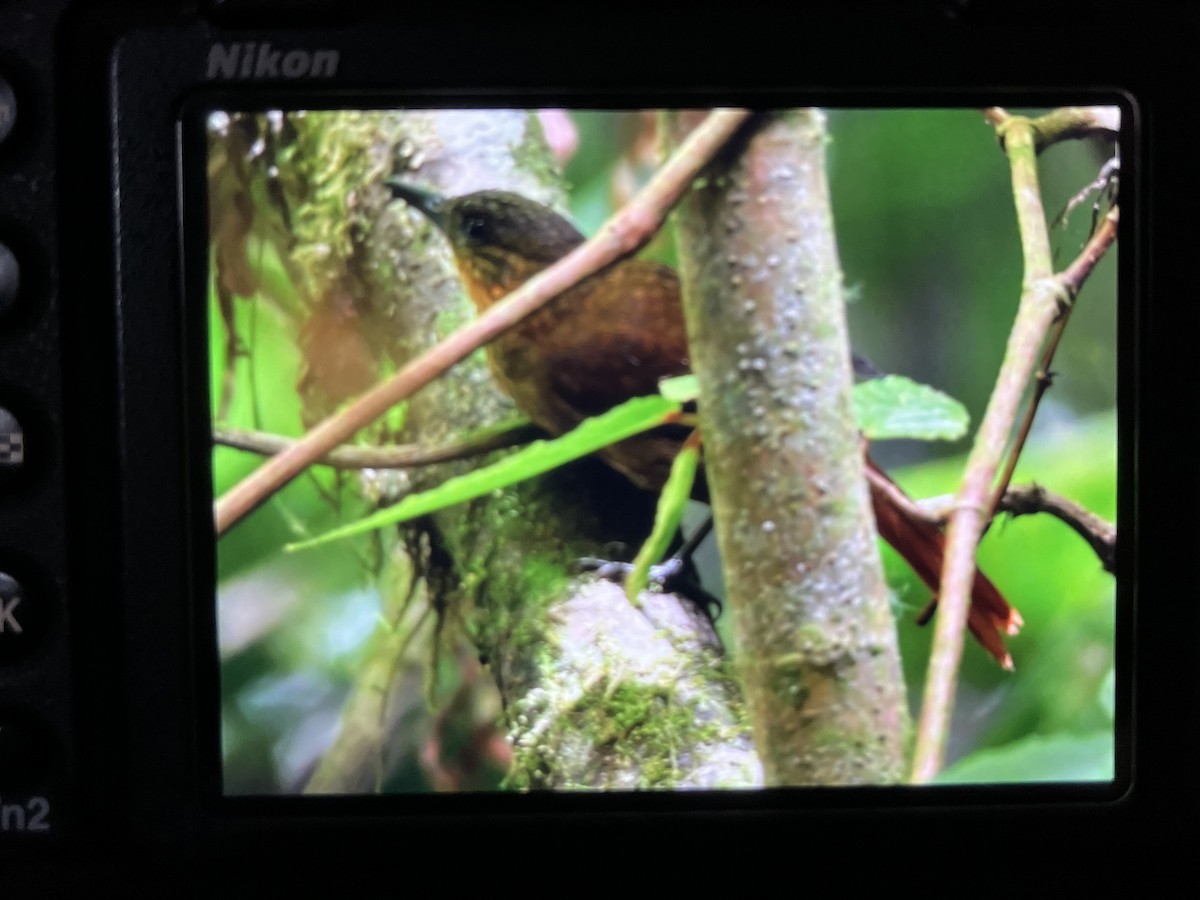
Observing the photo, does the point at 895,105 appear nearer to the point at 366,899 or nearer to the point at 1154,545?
the point at 1154,545

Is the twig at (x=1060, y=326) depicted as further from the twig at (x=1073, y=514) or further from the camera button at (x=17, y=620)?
the camera button at (x=17, y=620)

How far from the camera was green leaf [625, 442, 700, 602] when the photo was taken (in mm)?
394

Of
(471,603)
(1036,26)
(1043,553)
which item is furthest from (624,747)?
(1036,26)

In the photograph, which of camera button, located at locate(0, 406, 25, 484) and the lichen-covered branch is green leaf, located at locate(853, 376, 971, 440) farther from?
camera button, located at locate(0, 406, 25, 484)

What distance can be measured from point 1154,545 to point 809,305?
0.17 meters

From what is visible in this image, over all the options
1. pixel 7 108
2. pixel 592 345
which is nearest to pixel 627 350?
pixel 592 345

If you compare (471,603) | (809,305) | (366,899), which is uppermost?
(809,305)

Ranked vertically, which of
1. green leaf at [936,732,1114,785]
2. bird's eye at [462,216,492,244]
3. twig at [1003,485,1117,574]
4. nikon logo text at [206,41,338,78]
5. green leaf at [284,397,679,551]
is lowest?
green leaf at [936,732,1114,785]

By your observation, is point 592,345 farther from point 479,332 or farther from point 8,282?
point 8,282

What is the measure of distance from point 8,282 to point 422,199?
158mm

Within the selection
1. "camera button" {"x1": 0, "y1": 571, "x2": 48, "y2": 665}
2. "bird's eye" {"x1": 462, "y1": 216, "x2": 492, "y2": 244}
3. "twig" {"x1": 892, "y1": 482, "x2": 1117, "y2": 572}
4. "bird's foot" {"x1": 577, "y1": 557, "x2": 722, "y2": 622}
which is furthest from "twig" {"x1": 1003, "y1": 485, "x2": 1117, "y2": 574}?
"camera button" {"x1": 0, "y1": 571, "x2": 48, "y2": 665}

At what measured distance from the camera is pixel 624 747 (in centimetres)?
40

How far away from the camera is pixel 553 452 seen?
0.39 meters

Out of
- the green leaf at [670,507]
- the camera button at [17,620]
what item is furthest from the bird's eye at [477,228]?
the camera button at [17,620]
